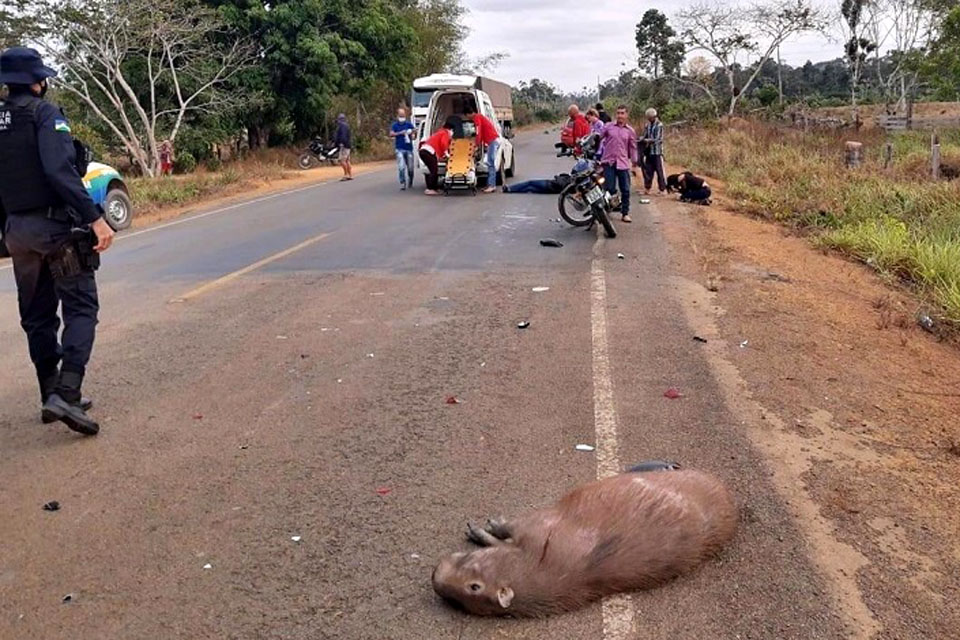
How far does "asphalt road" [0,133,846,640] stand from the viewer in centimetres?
311

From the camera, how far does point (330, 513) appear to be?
150 inches

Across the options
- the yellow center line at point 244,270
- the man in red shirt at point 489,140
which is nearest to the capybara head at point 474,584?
the yellow center line at point 244,270

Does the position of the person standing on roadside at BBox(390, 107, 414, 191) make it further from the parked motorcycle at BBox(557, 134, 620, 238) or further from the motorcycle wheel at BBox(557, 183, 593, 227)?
the motorcycle wheel at BBox(557, 183, 593, 227)

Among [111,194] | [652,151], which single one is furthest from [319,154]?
[652,151]

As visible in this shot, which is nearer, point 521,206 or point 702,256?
point 702,256

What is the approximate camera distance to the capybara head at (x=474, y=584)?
303 cm

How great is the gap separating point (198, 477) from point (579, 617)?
2.16m

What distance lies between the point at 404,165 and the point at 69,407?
14600 mm

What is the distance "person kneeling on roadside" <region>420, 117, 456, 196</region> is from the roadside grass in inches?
224

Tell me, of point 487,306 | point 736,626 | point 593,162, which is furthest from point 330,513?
point 593,162

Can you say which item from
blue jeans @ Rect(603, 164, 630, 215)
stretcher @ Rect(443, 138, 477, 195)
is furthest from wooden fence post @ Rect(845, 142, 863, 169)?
stretcher @ Rect(443, 138, 477, 195)

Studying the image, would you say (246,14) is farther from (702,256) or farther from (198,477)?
(198,477)

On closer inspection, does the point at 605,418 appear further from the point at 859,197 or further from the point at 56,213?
the point at 859,197

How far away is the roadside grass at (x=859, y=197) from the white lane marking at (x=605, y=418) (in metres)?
2.94
